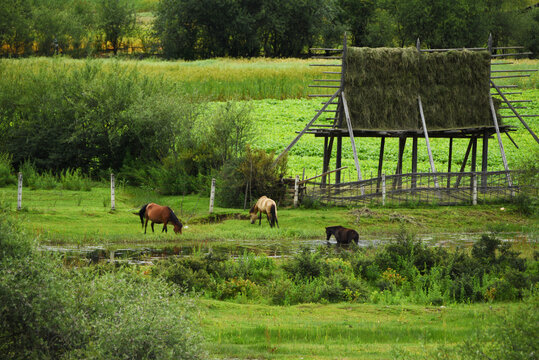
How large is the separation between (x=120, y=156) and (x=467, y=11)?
67.6 meters

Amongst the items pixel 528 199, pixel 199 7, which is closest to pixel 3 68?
pixel 528 199

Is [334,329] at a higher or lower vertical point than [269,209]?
lower

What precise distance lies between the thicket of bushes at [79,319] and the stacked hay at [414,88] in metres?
24.4

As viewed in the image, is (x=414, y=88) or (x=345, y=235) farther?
(x=414, y=88)

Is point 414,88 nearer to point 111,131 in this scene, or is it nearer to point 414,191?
point 414,191

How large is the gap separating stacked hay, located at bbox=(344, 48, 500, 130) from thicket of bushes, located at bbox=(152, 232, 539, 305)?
13521 mm

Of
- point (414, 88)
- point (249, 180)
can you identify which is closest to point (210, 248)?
point (249, 180)

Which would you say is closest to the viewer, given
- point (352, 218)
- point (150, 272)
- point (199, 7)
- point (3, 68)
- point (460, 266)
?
point (150, 272)

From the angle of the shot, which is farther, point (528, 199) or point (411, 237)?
point (528, 199)

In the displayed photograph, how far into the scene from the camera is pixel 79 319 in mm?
9781

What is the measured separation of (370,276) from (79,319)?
10577 millimetres

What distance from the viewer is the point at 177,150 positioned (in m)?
36.9

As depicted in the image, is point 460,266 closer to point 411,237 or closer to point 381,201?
point 411,237

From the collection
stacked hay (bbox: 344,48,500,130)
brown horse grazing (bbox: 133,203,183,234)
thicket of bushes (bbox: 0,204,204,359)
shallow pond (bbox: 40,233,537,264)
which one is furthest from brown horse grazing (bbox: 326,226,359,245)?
thicket of bushes (bbox: 0,204,204,359)
